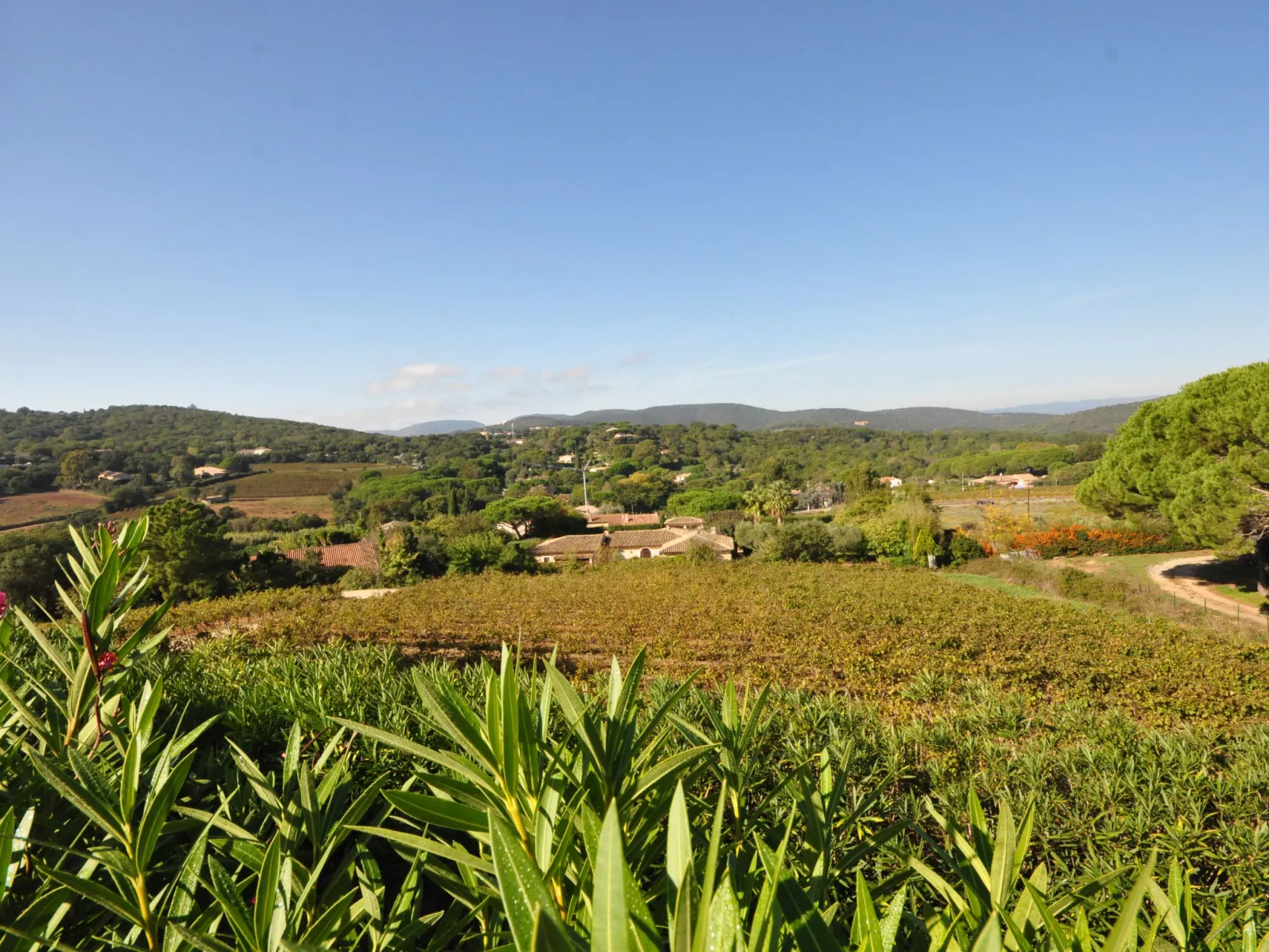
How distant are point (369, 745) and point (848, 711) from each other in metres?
2.73

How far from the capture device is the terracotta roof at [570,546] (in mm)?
30672

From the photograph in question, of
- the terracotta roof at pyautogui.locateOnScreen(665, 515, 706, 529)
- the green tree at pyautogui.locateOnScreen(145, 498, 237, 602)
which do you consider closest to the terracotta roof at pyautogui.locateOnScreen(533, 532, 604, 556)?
the terracotta roof at pyautogui.locateOnScreen(665, 515, 706, 529)

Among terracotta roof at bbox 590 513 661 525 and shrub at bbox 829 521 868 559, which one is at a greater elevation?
shrub at bbox 829 521 868 559

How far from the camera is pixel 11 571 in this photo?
53.5ft

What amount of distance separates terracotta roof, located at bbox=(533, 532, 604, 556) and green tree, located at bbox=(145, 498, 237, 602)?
1440cm

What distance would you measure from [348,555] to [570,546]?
Answer: 10.8 m

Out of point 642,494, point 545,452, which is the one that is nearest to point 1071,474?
point 642,494

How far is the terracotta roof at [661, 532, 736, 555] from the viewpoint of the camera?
85.2ft

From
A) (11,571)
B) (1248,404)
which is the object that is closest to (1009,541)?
(1248,404)

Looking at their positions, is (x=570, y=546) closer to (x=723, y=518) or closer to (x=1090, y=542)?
(x=723, y=518)

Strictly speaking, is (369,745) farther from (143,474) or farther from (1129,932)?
(143,474)

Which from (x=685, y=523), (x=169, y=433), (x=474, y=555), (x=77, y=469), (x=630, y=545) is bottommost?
(x=685, y=523)

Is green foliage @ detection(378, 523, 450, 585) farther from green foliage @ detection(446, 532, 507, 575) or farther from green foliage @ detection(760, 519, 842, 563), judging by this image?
green foliage @ detection(760, 519, 842, 563)

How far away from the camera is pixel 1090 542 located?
2211 centimetres
